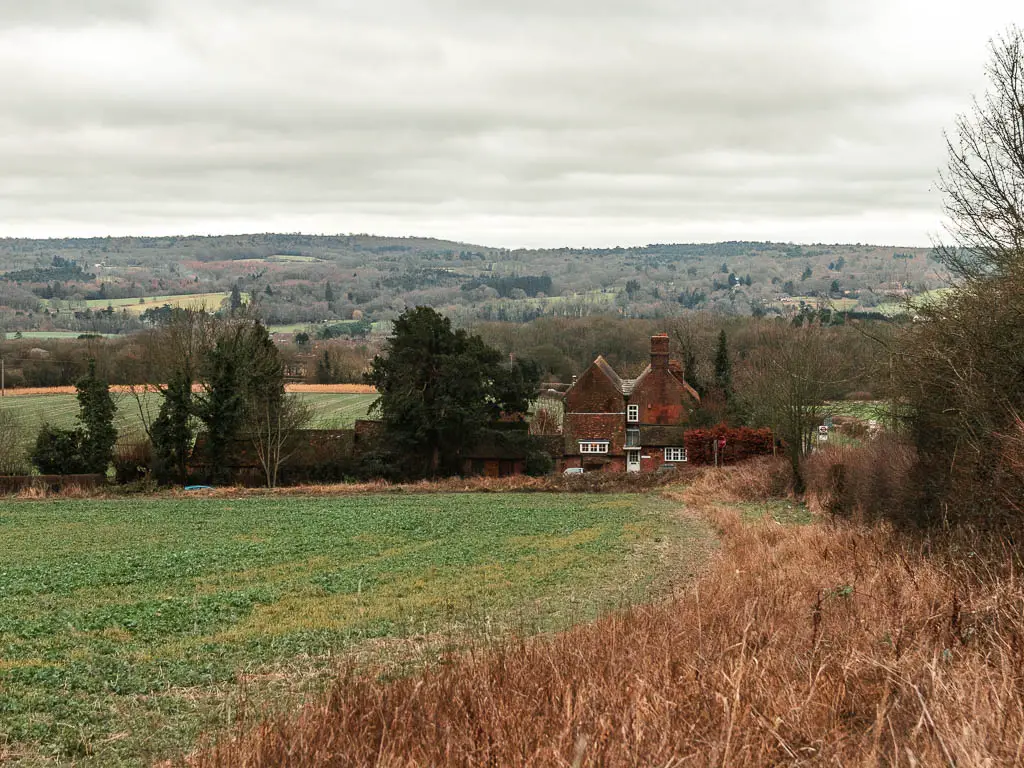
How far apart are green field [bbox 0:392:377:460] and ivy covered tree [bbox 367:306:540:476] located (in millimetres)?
10131

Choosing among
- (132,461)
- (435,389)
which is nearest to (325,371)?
(132,461)

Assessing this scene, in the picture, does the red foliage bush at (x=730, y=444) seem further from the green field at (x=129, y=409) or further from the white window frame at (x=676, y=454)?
the green field at (x=129, y=409)

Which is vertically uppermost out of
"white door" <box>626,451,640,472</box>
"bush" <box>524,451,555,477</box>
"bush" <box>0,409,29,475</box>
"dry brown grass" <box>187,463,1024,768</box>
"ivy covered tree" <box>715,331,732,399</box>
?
"dry brown grass" <box>187,463,1024,768</box>

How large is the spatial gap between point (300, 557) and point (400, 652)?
13798mm

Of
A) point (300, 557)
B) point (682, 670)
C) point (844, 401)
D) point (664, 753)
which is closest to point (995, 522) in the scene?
point (682, 670)

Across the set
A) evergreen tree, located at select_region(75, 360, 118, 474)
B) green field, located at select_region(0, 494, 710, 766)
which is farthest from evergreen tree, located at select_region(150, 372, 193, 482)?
green field, located at select_region(0, 494, 710, 766)

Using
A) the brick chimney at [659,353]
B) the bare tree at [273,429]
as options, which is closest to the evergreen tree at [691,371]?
the brick chimney at [659,353]

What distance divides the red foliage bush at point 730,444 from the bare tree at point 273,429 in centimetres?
2156

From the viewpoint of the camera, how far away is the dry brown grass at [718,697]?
5.14 meters

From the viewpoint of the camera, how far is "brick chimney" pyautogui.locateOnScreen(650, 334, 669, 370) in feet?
200

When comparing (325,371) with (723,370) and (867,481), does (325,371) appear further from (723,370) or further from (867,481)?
(867,481)

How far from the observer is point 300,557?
23.9m

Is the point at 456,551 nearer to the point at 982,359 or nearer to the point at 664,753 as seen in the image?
the point at 982,359

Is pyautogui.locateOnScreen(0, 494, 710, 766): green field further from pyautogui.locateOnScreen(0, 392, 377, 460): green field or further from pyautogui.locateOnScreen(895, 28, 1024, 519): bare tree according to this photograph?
pyautogui.locateOnScreen(0, 392, 377, 460): green field
